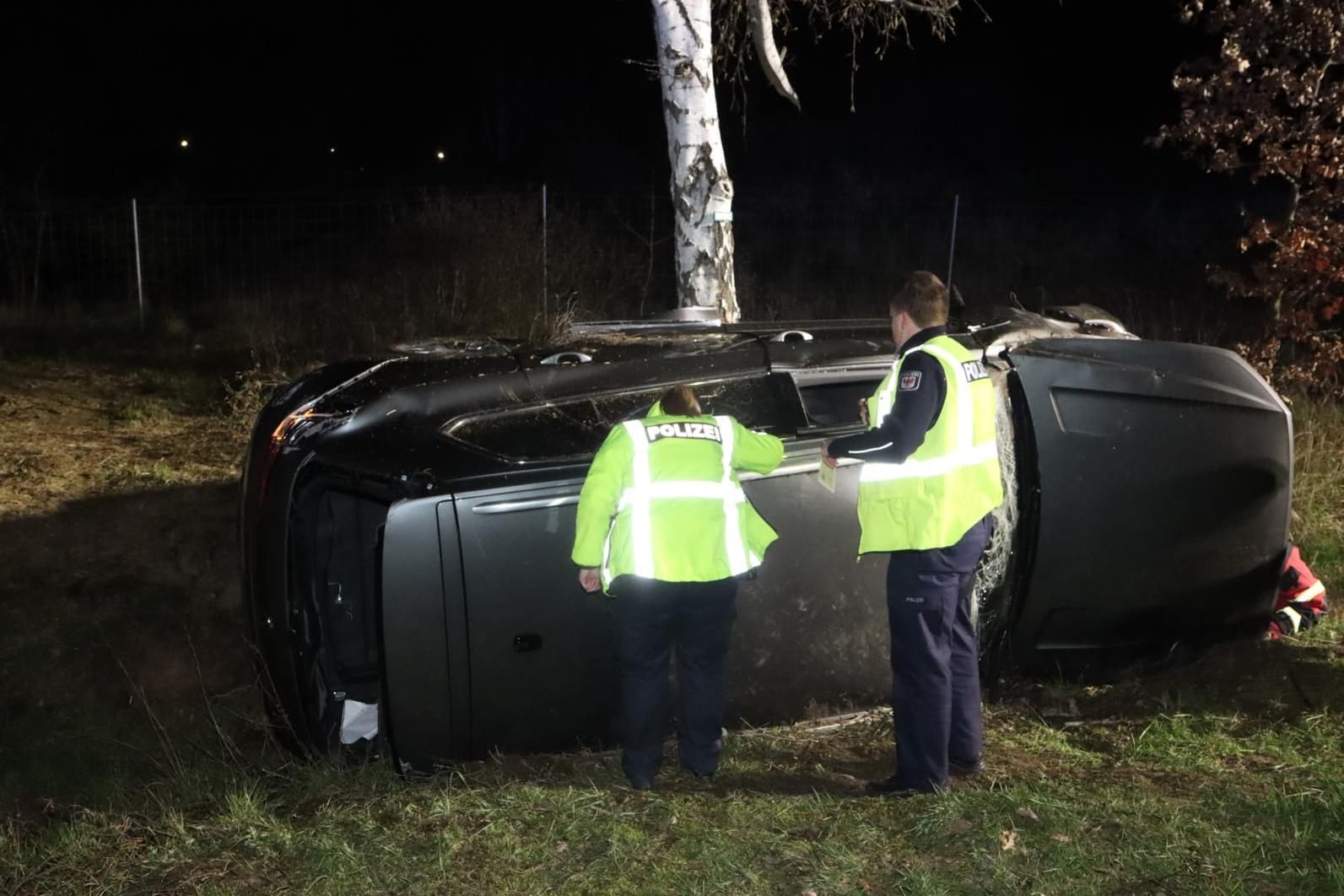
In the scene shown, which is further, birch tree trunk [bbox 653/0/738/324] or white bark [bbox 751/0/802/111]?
white bark [bbox 751/0/802/111]

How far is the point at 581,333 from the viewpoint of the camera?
561 centimetres

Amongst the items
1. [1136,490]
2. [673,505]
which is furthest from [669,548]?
[1136,490]

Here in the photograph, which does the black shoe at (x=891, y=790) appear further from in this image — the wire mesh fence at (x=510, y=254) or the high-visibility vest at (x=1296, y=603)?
the wire mesh fence at (x=510, y=254)

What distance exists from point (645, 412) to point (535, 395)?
0.39 meters

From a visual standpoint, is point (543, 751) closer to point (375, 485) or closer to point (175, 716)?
point (375, 485)

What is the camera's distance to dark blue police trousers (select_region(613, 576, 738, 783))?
13.5ft

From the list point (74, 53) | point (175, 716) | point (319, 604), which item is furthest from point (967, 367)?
point (74, 53)

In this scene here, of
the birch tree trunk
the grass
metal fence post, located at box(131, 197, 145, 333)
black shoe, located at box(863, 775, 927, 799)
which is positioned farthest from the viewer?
metal fence post, located at box(131, 197, 145, 333)

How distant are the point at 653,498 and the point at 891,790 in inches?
47.2

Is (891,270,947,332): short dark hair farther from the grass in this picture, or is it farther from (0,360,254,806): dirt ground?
(0,360,254,806): dirt ground

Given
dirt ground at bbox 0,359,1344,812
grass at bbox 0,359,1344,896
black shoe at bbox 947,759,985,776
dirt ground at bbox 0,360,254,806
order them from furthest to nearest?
dirt ground at bbox 0,360,254,806
dirt ground at bbox 0,359,1344,812
black shoe at bbox 947,759,985,776
grass at bbox 0,359,1344,896

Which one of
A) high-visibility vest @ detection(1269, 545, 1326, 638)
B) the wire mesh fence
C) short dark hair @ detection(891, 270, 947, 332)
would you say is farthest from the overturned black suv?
the wire mesh fence

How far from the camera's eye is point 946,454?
13.3ft

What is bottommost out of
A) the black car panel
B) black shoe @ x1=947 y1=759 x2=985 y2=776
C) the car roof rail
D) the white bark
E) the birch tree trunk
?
black shoe @ x1=947 y1=759 x2=985 y2=776
